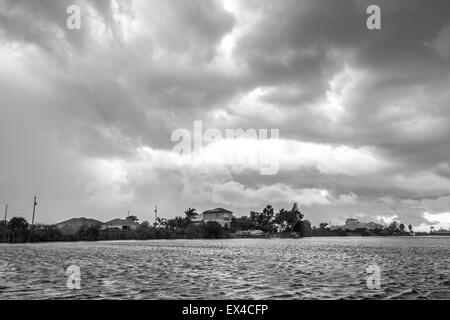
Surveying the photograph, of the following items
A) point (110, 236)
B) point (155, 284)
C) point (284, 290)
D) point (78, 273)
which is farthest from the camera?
point (110, 236)

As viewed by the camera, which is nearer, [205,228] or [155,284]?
[155,284]

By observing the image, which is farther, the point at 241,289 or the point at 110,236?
the point at 110,236

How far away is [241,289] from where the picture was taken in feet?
95.8
